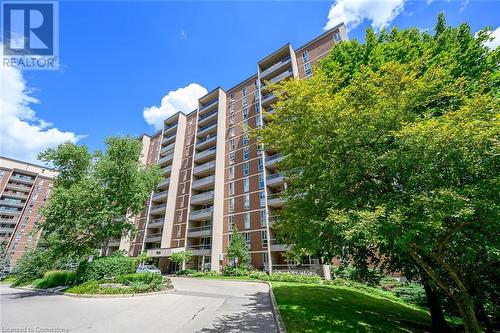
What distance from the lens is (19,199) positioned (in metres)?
76.5

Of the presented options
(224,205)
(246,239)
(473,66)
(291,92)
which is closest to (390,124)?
(291,92)

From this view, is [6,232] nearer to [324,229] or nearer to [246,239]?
[246,239]

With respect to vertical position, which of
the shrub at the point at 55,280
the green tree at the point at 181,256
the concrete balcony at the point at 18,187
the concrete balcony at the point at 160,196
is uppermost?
the concrete balcony at the point at 18,187

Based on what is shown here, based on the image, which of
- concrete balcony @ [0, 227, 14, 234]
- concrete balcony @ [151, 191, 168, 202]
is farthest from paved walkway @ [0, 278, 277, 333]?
concrete balcony @ [0, 227, 14, 234]

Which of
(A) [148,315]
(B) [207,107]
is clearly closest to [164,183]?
(B) [207,107]

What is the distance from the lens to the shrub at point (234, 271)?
31.0 m

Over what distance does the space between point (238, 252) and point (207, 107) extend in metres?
31.7

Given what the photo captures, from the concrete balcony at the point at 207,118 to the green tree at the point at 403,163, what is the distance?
1552 inches

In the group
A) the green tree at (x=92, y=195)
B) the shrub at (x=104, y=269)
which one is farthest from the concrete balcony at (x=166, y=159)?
the shrub at (x=104, y=269)

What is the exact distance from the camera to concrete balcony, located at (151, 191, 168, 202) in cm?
5036

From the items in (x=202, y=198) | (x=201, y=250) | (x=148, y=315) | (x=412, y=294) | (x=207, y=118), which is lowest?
(x=412, y=294)

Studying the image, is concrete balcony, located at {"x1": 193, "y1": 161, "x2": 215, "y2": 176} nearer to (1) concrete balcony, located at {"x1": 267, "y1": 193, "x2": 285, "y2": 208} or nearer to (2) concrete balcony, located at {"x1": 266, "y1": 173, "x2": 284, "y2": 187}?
(2) concrete balcony, located at {"x1": 266, "y1": 173, "x2": 284, "y2": 187}

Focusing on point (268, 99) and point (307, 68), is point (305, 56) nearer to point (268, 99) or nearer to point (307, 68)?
point (307, 68)

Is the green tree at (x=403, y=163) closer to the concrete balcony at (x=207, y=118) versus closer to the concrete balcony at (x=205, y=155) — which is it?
the concrete balcony at (x=205, y=155)
